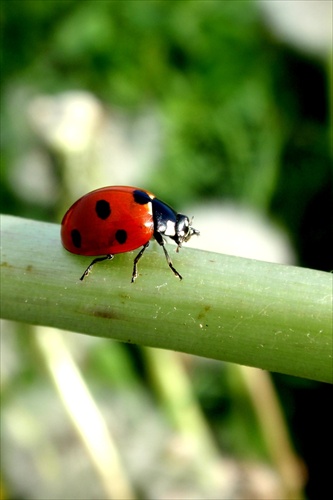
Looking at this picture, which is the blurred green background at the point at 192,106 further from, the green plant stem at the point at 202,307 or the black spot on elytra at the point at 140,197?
the green plant stem at the point at 202,307

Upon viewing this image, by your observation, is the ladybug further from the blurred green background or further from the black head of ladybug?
the blurred green background

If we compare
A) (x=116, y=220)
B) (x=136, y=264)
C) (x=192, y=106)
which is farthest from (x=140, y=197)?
(x=192, y=106)

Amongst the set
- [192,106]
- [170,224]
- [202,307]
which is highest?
[202,307]

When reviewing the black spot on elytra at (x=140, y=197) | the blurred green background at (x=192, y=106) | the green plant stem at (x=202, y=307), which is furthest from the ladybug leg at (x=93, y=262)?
the blurred green background at (x=192, y=106)

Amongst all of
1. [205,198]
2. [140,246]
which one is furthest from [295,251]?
[140,246]

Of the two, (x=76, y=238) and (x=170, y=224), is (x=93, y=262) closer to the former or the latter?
(x=76, y=238)
